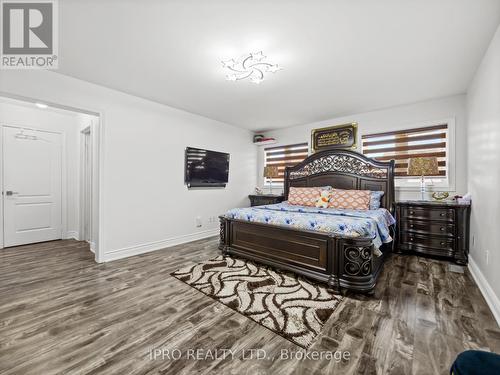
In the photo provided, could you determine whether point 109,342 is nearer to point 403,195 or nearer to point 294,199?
point 294,199

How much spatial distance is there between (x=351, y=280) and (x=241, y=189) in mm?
3590

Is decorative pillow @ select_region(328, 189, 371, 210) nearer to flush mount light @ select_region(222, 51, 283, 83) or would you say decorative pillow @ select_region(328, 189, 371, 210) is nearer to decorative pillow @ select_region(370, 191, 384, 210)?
decorative pillow @ select_region(370, 191, 384, 210)

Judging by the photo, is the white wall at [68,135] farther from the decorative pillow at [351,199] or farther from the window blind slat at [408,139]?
the window blind slat at [408,139]

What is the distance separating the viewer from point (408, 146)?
3902 millimetres

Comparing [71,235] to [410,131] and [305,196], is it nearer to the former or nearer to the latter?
[305,196]

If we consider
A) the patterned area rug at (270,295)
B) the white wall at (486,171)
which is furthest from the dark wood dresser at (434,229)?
the patterned area rug at (270,295)

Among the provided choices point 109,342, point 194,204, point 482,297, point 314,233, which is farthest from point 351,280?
point 194,204

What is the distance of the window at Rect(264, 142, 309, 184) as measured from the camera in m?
5.27

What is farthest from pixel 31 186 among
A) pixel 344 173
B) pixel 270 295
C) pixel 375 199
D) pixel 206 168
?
pixel 375 199

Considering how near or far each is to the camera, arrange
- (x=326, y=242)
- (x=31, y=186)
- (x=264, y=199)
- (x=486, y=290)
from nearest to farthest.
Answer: (x=486, y=290) → (x=326, y=242) → (x=31, y=186) → (x=264, y=199)

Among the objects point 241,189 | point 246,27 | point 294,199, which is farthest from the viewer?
point 241,189

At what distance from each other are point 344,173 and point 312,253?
2296 mm

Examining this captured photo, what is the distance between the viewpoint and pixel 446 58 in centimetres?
246

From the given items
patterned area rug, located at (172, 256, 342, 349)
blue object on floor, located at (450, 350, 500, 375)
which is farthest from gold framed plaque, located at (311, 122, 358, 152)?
blue object on floor, located at (450, 350, 500, 375)
